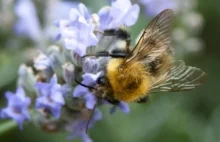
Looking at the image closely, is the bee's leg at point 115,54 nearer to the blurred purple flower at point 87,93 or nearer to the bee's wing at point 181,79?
the blurred purple flower at point 87,93

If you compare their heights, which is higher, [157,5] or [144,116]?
[157,5]

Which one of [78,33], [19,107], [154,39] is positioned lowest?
[19,107]

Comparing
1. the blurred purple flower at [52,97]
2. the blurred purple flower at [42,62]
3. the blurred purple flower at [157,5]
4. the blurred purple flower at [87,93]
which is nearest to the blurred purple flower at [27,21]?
A: the blurred purple flower at [157,5]

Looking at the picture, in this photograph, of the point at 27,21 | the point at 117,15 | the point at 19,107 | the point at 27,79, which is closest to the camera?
the point at 117,15

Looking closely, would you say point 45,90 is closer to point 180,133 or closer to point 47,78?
point 47,78

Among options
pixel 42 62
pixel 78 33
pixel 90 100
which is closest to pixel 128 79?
pixel 90 100

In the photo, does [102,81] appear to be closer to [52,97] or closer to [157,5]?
[52,97]

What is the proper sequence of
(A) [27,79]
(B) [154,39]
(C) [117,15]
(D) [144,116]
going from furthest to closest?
(D) [144,116] < (A) [27,79] < (C) [117,15] < (B) [154,39]

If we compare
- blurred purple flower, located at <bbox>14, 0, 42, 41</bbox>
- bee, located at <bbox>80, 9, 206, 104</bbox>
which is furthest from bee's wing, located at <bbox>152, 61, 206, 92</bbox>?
blurred purple flower, located at <bbox>14, 0, 42, 41</bbox>
